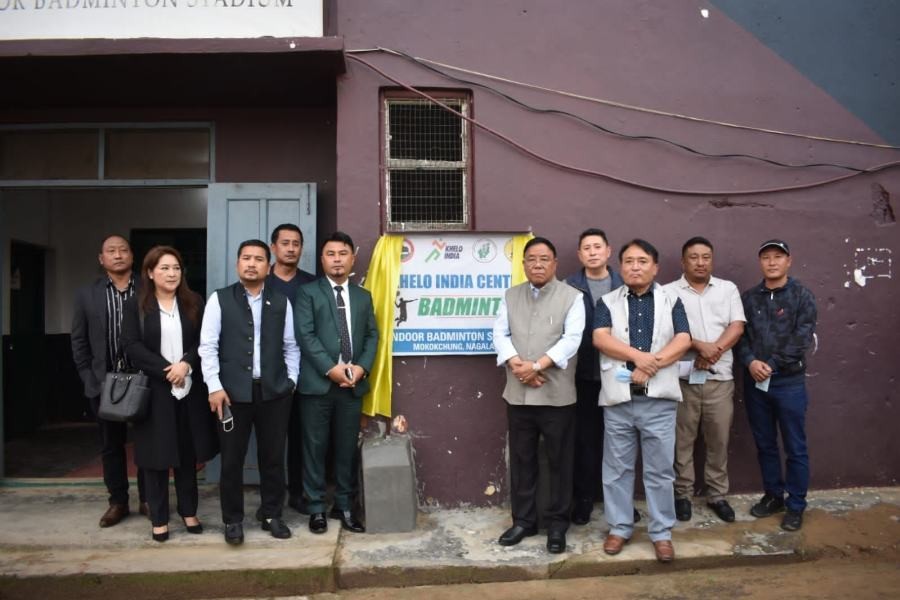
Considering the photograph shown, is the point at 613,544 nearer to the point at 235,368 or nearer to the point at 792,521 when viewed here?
the point at 792,521

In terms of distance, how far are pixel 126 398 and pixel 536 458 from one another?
2.60 metres

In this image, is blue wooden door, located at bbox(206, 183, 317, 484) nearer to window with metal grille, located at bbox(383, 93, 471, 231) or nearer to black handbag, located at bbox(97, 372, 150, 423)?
window with metal grille, located at bbox(383, 93, 471, 231)

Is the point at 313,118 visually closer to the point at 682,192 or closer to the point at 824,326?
the point at 682,192

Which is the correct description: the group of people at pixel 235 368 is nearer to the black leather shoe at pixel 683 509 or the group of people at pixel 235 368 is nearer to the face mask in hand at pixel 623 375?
the face mask in hand at pixel 623 375

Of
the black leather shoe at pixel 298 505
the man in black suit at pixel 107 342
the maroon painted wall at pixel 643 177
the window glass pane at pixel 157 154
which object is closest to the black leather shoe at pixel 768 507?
the maroon painted wall at pixel 643 177

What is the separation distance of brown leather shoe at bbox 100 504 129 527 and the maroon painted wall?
204 centimetres

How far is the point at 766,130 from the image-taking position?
17.4 feet

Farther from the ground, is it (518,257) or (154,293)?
(518,257)

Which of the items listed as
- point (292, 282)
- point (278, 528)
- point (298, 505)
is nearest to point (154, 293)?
point (292, 282)

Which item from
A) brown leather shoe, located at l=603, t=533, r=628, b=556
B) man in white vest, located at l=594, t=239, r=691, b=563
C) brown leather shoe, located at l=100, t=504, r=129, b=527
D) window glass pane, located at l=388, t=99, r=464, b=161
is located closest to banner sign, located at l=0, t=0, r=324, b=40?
window glass pane, located at l=388, t=99, r=464, b=161

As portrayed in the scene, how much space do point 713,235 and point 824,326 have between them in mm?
1131

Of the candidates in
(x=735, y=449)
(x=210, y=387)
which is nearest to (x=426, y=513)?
(x=210, y=387)

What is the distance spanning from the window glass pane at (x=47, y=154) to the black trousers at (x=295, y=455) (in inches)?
115

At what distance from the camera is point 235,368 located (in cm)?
421
